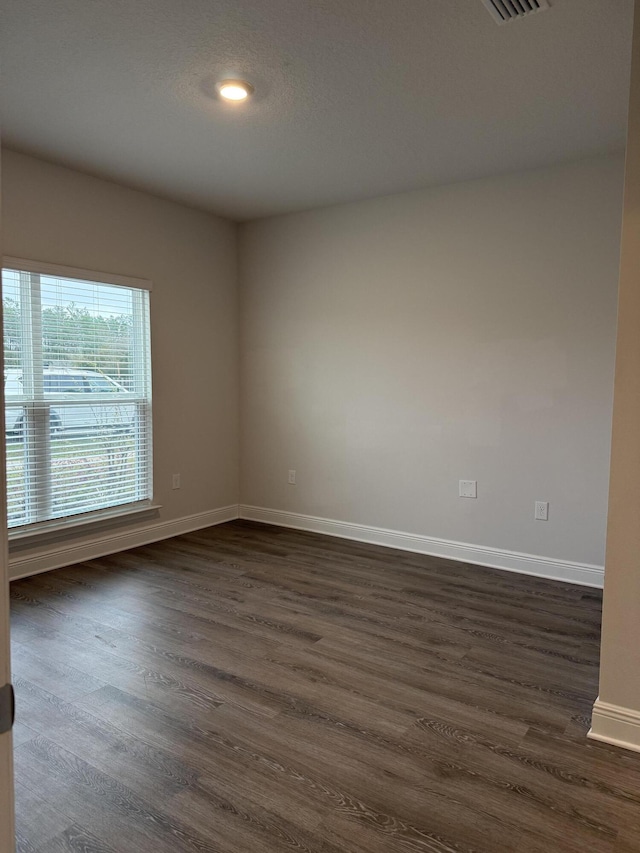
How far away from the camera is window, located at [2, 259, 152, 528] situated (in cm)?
371

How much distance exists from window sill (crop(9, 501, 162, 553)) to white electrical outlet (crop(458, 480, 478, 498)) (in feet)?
7.49

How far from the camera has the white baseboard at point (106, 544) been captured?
12.5ft

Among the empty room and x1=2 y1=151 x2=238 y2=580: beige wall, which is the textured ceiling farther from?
x1=2 y1=151 x2=238 y2=580: beige wall

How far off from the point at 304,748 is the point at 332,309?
3.37 metres

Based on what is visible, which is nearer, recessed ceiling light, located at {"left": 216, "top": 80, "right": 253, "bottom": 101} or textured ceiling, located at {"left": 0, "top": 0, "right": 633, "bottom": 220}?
textured ceiling, located at {"left": 0, "top": 0, "right": 633, "bottom": 220}

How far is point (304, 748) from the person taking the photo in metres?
2.08

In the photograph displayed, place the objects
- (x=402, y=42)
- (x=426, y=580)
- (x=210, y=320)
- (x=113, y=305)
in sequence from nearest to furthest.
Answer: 1. (x=402, y=42)
2. (x=426, y=580)
3. (x=113, y=305)
4. (x=210, y=320)

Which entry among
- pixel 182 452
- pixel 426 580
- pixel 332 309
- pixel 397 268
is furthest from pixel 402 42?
pixel 182 452

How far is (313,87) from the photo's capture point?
9.02 feet

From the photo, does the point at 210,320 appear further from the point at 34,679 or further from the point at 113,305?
the point at 34,679

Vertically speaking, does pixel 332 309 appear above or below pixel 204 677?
above

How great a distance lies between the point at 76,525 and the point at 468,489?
269 centimetres

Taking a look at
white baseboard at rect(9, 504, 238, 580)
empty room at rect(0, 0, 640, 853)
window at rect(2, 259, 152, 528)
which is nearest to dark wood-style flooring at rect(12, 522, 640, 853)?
empty room at rect(0, 0, 640, 853)

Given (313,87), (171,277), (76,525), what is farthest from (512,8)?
(76,525)
